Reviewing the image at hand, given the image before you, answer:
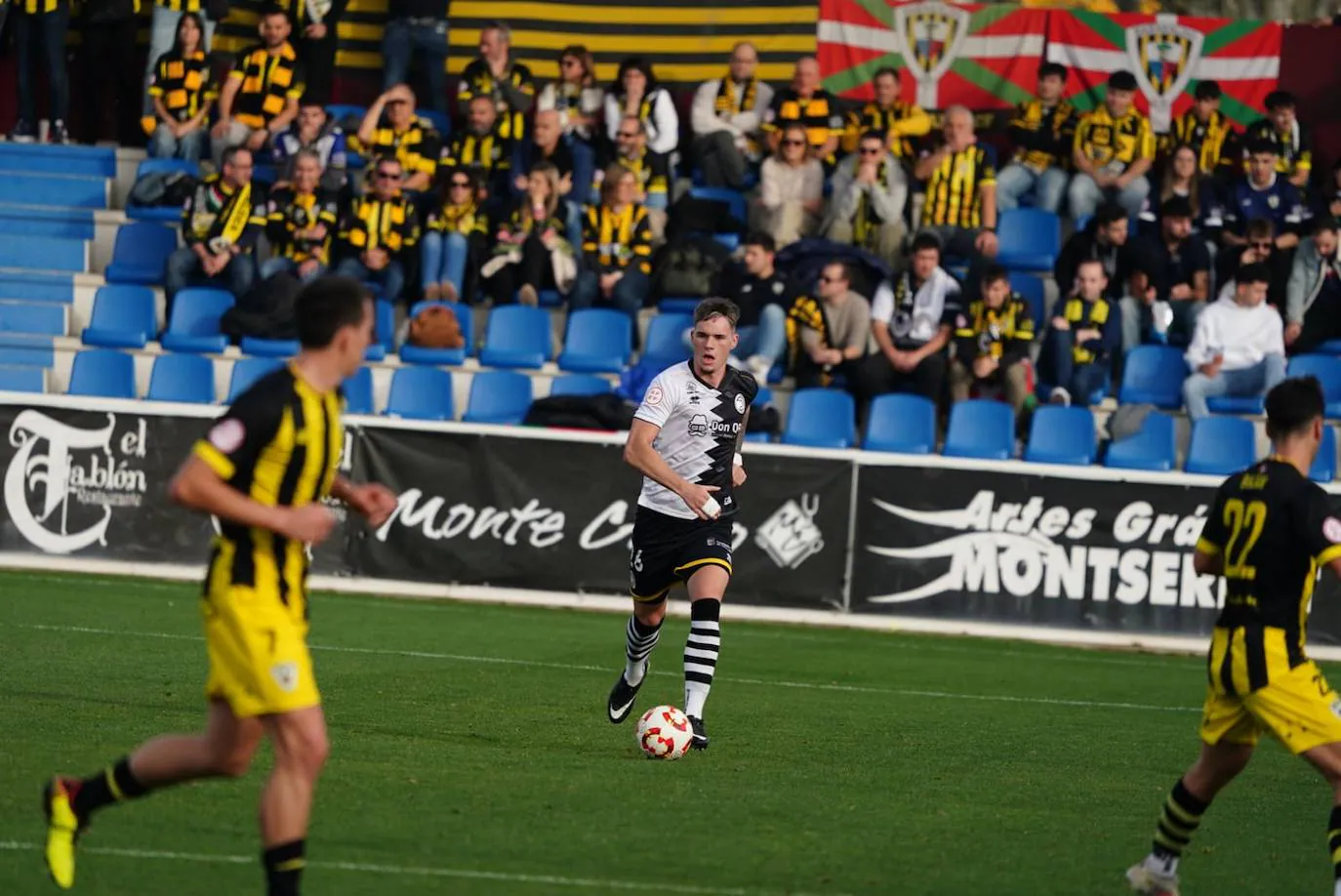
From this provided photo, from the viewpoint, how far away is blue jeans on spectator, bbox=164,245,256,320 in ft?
60.4

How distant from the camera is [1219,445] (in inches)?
664

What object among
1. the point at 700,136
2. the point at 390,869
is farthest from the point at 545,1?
the point at 390,869

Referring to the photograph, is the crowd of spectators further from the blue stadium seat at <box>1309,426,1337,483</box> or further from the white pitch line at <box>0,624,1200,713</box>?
the white pitch line at <box>0,624,1200,713</box>

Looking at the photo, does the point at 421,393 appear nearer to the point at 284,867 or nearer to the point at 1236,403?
the point at 1236,403

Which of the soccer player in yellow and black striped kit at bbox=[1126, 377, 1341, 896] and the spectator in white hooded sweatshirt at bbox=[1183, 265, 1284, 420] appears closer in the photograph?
the soccer player in yellow and black striped kit at bbox=[1126, 377, 1341, 896]

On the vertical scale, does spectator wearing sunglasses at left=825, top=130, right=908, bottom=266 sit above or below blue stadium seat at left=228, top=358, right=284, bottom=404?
above

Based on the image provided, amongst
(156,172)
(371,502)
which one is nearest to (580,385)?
(156,172)

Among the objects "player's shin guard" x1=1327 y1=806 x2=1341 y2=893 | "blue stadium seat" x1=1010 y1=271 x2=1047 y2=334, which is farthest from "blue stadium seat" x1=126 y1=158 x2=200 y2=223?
"player's shin guard" x1=1327 y1=806 x2=1341 y2=893

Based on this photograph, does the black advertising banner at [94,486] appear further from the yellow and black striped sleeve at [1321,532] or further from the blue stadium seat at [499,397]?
the yellow and black striped sleeve at [1321,532]

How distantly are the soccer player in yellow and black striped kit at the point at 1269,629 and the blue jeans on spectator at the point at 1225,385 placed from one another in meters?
Result: 11.0

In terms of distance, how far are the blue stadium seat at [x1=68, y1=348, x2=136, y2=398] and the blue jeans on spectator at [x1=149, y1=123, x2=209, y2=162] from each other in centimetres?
298

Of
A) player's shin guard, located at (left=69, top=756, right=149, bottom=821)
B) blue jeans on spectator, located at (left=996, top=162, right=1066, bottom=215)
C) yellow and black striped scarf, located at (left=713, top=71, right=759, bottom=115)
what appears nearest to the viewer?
player's shin guard, located at (left=69, top=756, right=149, bottom=821)

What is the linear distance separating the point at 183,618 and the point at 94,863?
720cm

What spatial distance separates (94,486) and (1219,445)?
9.81 m
